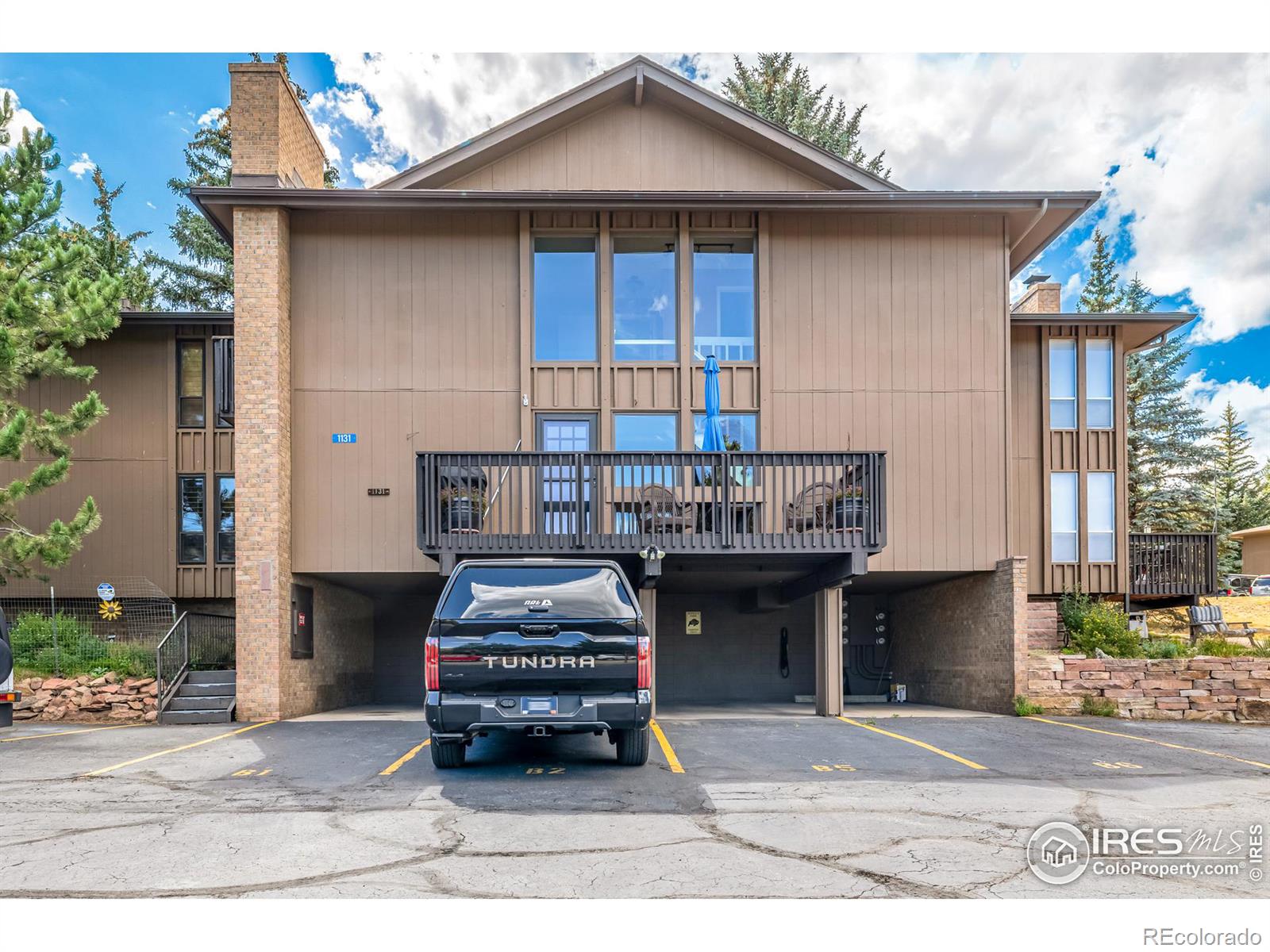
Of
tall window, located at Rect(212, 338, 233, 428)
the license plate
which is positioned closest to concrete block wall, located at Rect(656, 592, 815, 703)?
tall window, located at Rect(212, 338, 233, 428)

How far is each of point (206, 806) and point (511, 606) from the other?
9.03 feet

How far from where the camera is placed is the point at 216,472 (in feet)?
57.3

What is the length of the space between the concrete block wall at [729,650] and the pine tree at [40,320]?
10312 mm

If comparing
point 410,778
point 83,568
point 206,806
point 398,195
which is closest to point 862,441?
point 398,195

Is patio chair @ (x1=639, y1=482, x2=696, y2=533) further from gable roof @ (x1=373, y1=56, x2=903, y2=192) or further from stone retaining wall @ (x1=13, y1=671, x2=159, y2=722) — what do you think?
stone retaining wall @ (x1=13, y1=671, x2=159, y2=722)

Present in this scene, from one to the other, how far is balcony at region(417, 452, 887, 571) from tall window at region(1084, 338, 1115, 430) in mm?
6825

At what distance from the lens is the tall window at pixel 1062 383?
17.2m

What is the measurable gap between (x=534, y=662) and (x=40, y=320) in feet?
35.4

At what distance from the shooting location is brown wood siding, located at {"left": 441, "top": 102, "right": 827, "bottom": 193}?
15062 millimetres

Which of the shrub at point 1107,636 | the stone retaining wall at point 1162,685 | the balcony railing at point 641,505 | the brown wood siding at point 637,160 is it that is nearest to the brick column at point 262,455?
the balcony railing at point 641,505

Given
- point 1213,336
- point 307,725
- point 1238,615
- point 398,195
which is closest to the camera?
point 307,725

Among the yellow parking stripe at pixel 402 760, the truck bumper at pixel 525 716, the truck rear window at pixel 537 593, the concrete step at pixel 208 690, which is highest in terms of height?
the truck rear window at pixel 537 593

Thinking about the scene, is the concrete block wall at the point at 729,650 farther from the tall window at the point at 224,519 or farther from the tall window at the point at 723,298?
the tall window at the point at 224,519
